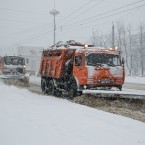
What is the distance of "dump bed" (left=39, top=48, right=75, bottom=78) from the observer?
2095cm

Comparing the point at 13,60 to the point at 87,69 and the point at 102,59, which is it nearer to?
the point at 102,59

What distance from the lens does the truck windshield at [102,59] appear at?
742 inches

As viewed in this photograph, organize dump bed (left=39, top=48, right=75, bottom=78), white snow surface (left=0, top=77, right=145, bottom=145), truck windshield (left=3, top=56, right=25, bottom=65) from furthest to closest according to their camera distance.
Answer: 1. truck windshield (left=3, top=56, right=25, bottom=65)
2. dump bed (left=39, top=48, right=75, bottom=78)
3. white snow surface (left=0, top=77, right=145, bottom=145)

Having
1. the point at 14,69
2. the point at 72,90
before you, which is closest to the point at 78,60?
the point at 72,90

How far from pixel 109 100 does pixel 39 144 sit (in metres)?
9.88

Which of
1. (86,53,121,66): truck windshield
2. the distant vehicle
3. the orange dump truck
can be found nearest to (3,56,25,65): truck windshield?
the distant vehicle

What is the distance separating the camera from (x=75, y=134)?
27.9 feet

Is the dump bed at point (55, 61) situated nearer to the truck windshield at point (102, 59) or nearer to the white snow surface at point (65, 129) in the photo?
the truck windshield at point (102, 59)

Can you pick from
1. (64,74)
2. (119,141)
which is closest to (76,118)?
(119,141)

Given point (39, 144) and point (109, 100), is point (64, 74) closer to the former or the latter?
point (109, 100)

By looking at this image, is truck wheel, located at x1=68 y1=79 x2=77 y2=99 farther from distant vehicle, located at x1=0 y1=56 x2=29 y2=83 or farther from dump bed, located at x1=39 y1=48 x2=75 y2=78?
distant vehicle, located at x1=0 y1=56 x2=29 y2=83

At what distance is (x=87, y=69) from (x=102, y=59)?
3.50ft

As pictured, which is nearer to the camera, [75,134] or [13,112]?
[75,134]

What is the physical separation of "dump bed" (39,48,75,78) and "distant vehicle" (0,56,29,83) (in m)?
5.61
